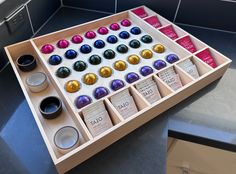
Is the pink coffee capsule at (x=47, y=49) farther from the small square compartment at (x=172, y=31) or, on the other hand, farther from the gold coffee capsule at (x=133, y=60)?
the small square compartment at (x=172, y=31)

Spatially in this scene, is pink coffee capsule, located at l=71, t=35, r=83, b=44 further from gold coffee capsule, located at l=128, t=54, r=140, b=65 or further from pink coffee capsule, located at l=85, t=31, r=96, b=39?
gold coffee capsule, located at l=128, t=54, r=140, b=65

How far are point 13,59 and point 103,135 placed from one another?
0.40 m

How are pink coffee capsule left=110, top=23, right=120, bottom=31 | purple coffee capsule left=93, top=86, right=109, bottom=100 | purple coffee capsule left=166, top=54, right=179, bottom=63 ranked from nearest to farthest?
purple coffee capsule left=93, top=86, right=109, bottom=100 < purple coffee capsule left=166, top=54, right=179, bottom=63 < pink coffee capsule left=110, top=23, right=120, bottom=31

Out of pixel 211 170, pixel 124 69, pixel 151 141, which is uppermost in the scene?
pixel 124 69

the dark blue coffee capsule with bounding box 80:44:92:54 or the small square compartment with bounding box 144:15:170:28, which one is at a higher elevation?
the small square compartment with bounding box 144:15:170:28

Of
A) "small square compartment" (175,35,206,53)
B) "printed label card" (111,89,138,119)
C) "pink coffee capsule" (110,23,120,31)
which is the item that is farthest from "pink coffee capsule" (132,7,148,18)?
"printed label card" (111,89,138,119)

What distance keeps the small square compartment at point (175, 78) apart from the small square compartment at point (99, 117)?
19 centimetres

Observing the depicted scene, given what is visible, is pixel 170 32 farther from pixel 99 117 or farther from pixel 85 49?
pixel 99 117

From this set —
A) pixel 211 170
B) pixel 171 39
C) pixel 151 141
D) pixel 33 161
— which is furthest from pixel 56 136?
pixel 211 170

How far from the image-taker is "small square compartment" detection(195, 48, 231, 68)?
0.69 meters

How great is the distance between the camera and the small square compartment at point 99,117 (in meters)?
0.53

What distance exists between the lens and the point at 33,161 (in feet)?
1.68

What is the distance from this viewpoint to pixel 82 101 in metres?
0.57

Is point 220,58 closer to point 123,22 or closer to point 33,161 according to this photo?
point 123,22
